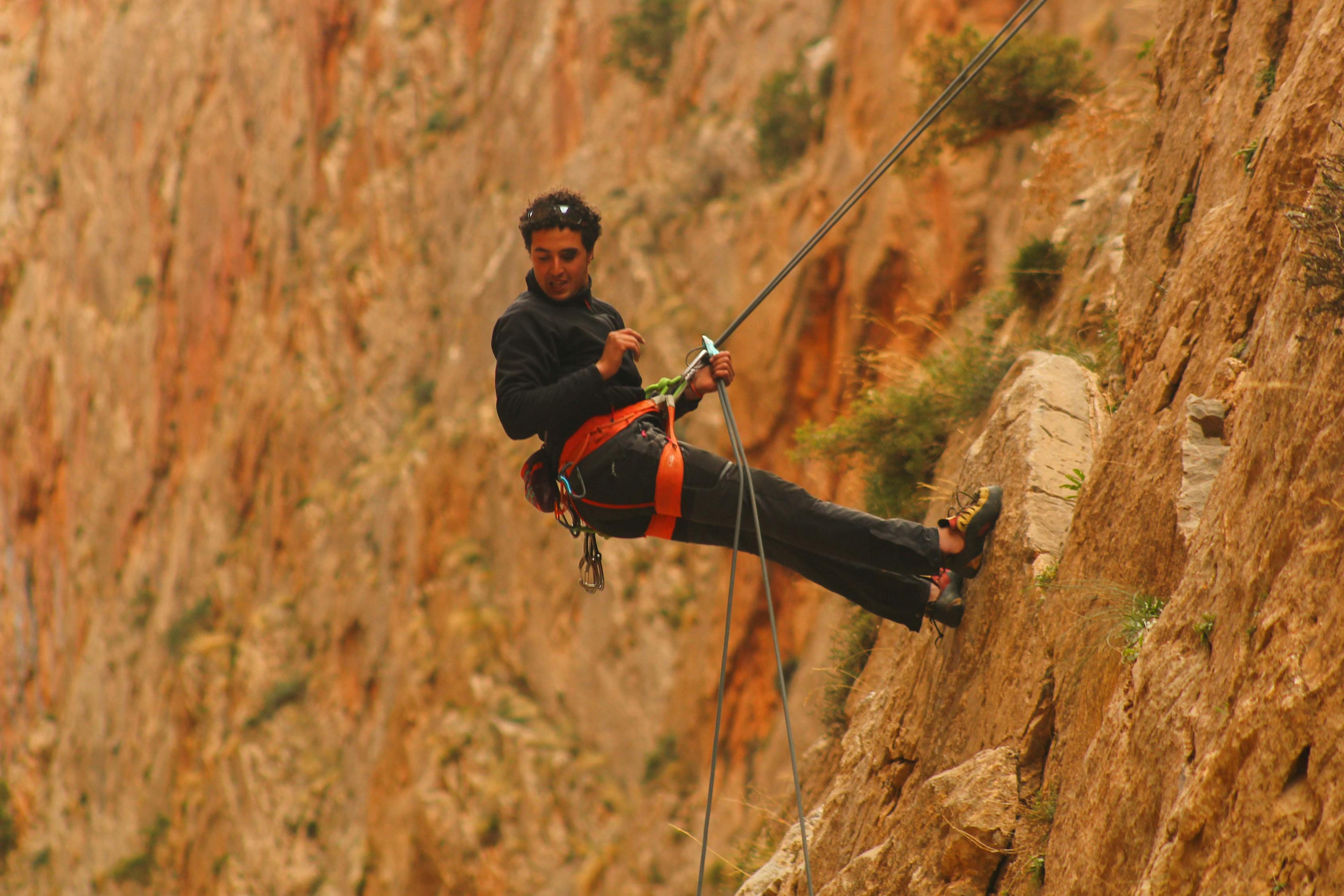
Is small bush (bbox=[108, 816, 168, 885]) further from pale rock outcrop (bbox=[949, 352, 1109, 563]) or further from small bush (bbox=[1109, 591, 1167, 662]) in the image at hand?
small bush (bbox=[1109, 591, 1167, 662])

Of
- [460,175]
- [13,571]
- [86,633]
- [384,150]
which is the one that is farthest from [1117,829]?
[13,571]

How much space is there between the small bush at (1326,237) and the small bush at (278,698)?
2531cm

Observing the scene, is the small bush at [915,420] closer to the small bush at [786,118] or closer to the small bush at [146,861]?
the small bush at [786,118]

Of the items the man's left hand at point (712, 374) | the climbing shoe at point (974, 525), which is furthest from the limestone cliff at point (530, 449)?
the man's left hand at point (712, 374)

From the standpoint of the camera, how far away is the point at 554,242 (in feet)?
15.6

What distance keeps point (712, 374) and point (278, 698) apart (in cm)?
2309

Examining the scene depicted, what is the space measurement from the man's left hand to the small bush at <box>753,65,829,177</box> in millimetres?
13257

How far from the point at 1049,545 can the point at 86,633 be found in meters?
37.0

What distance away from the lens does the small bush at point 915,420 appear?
267 inches

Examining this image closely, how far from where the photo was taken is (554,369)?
471 centimetres

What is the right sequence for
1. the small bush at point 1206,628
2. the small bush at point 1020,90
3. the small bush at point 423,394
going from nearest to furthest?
1. the small bush at point 1206,628
2. the small bush at point 1020,90
3. the small bush at point 423,394

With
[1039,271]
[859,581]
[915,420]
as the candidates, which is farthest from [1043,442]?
[1039,271]

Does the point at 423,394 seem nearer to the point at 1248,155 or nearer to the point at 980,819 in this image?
the point at 1248,155

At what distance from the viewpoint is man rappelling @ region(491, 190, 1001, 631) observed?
4461mm
